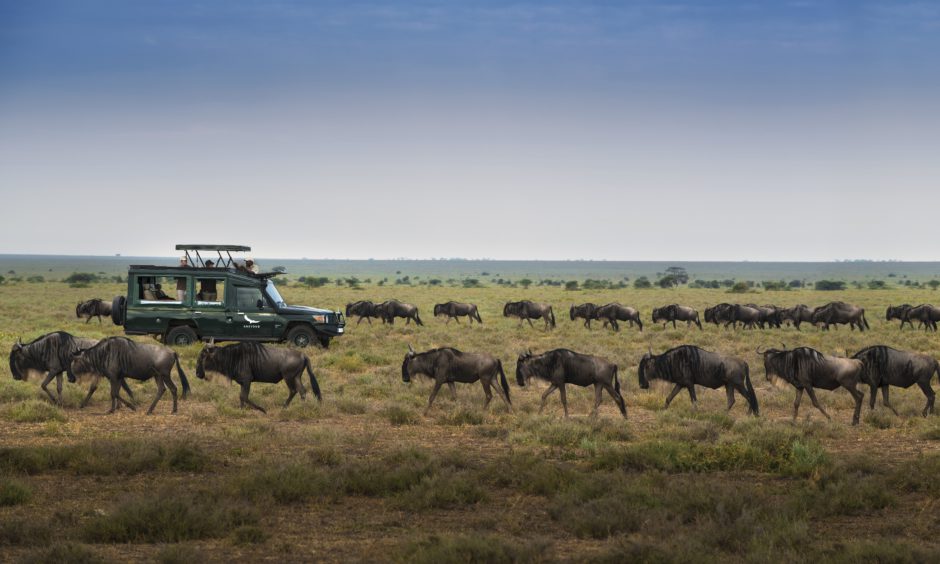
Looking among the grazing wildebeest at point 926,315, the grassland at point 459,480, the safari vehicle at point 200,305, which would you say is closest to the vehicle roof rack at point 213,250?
the safari vehicle at point 200,305

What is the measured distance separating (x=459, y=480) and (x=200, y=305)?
16.4 metres

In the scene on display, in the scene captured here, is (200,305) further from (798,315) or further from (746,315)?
(798,315)

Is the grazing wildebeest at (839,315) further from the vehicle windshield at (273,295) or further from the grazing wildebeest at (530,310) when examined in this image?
the vehicle windshield at (273,295)

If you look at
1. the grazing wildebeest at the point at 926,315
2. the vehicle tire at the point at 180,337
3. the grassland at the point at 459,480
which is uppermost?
the grazing wildebeest at the point at 926,315

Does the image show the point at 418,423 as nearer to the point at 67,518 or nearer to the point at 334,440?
the point at 334,440

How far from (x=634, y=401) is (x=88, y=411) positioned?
1094cm

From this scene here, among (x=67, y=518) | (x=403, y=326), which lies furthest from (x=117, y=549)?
(x=403, y=326)

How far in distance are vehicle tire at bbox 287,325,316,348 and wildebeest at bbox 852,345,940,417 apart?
15.7m

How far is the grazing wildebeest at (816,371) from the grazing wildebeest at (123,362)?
10921 mm

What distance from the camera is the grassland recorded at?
27.9 ft

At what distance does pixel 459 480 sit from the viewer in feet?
35.4

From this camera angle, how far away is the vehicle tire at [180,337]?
983 inches

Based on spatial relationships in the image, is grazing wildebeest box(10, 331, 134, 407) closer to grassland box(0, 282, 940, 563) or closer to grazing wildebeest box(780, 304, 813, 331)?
grassland box(0, 282, 940, 563)

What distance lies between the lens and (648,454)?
12.4m
